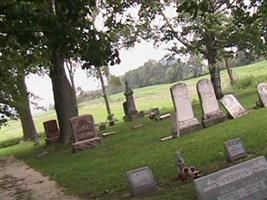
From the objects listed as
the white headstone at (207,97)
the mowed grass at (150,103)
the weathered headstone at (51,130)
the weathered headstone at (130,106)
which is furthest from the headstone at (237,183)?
the mowed grass at (150,103)

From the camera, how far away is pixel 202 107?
20375 mm

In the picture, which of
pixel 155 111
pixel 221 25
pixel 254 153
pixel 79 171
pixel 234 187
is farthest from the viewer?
pixel 221 25

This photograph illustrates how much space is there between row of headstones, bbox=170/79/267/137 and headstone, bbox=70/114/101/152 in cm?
442

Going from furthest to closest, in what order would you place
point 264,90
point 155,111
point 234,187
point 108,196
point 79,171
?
point 155,111 < point 264,90 < point 79,171 < point 108,196 < point 234,187

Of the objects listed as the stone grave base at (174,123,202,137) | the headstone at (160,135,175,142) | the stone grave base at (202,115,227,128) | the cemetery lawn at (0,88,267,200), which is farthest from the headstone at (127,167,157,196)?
the stone grave base at (202,115,227,128)

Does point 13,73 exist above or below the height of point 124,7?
below

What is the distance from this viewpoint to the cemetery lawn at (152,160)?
11.5m

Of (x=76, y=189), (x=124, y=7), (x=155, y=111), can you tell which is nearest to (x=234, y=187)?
(x=76, y=189)

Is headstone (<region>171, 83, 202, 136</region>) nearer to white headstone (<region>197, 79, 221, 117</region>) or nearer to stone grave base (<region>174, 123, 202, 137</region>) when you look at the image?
stone grave base (<region>174, 123, 202, 137</region>)

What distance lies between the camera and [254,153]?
1241 cm

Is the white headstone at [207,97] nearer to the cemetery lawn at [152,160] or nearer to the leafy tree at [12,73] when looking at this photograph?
the cemetery lawn at [152,160]

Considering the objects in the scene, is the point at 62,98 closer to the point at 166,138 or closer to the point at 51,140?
the point at 51,140

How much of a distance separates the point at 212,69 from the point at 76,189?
24.2 meters

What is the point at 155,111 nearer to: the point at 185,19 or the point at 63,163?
the point at 185,19
